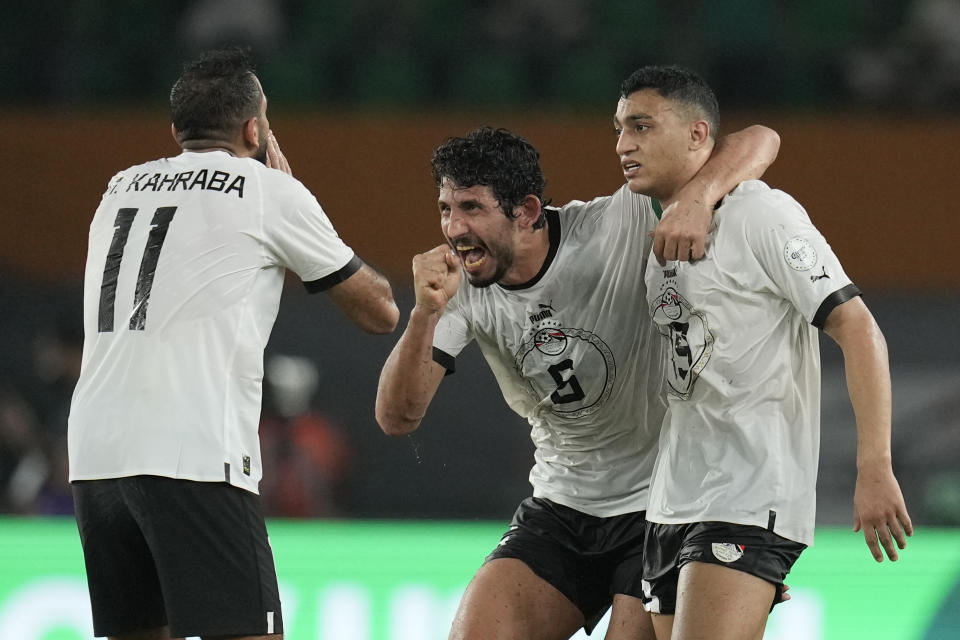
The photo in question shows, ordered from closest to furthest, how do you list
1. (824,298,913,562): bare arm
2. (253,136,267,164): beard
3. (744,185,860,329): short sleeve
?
1. (824,298,913,562): bare arm
2. (744,185,860,329): short sleeve
3. (253,136,267,164): beard

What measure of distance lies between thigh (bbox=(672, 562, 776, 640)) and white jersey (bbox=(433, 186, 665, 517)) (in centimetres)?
70

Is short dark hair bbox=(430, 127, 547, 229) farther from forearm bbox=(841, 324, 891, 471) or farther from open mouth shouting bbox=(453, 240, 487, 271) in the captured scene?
forearm bbox=(841, 324, 891, 471)

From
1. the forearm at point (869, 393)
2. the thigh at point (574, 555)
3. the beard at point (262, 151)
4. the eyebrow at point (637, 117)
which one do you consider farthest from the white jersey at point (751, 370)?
the beard at point (262, 151)

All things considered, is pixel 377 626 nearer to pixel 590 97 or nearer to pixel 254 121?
pixel 254 121

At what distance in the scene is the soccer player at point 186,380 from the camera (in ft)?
11.2

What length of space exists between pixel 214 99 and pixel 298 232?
46cm

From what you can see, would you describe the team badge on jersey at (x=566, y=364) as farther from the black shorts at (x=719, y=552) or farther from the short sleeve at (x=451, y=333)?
the black shorts at (x=719, y=552)

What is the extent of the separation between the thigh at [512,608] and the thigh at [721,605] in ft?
2.24

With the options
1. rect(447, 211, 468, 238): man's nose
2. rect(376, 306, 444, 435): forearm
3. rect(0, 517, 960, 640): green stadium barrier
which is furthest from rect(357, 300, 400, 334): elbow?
rect(0, 517, 960, 640): green stadium barrier

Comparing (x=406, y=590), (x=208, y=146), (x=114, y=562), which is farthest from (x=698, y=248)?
(x=406, y=590)

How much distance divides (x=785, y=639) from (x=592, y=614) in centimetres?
174

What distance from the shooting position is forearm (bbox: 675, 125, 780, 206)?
12.5 feet

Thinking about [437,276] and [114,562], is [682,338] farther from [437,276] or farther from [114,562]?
[114,562]

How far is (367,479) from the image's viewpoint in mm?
9594
